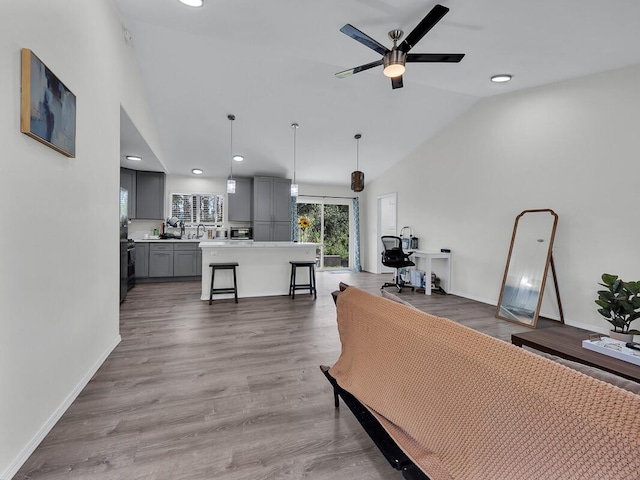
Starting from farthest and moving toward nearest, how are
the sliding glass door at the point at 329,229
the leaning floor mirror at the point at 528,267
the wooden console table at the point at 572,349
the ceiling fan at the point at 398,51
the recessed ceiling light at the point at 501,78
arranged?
the sliding glass door at the point at 329,229 < the leaning floor mirror at the point at 528,267 < the recessed ceiling light at the point at 501,78 < the ceiling fan at the point at 398,51 < the wooden console table at the point at 572,349

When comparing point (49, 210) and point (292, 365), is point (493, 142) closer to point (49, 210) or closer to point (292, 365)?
point (292, 365)

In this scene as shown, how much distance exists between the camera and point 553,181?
3920 millimetres

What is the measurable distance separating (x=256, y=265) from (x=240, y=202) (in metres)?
2.59

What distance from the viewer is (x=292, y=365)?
8.50 ft

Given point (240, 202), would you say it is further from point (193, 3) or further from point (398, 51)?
point (398, 51)

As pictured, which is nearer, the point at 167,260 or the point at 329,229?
the point at 167,260

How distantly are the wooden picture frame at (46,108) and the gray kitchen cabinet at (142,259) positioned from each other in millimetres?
4882

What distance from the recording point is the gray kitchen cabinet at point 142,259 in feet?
20.7

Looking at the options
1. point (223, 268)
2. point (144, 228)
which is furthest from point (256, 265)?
point (144, 228)

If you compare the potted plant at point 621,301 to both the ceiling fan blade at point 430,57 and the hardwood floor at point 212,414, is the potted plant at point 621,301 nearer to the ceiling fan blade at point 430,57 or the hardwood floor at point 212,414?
the hardwood floor at point 212,414

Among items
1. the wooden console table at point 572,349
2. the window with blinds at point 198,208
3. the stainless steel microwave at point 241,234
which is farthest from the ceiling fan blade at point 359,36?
the window with blinds at point 198,208

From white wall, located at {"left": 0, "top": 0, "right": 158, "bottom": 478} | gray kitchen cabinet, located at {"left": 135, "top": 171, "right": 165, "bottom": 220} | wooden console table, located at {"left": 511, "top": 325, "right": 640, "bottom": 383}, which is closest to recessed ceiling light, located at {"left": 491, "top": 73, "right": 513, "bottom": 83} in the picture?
wooden console table, located at {"left": 511, "top": 325, "right": 640, "bottom": 383}

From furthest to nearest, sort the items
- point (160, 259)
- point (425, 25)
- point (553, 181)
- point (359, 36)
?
point (160, 259)
point (553, 181)
point (359, 36)
point (425, 25)

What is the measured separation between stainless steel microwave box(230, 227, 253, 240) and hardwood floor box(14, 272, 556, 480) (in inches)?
150
